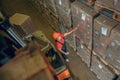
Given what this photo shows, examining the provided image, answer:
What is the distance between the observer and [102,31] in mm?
3307

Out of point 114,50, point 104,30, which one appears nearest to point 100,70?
point 114,50

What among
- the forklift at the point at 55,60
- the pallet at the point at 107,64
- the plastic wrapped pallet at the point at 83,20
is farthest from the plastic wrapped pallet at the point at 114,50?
the forklift at the point at 55,60

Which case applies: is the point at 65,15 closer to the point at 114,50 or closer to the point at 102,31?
the point at 102,31

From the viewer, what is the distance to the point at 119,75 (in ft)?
11.3

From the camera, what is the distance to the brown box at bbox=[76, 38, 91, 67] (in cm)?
428

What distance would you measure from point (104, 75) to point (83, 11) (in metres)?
1.62

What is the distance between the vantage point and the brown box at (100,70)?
12.3 ft

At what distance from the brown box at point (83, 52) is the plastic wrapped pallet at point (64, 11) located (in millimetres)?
603

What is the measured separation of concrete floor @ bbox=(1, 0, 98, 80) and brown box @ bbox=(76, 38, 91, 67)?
235mm

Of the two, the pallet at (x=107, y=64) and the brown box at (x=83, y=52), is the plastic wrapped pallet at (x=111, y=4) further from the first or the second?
the brown box at (x=83, y=52)

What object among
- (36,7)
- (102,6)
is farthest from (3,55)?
(36,7)

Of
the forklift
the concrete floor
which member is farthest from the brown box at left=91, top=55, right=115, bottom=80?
the forklift

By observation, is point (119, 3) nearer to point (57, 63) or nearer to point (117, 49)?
point (117, 49)

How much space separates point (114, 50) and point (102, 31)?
0.44 m
